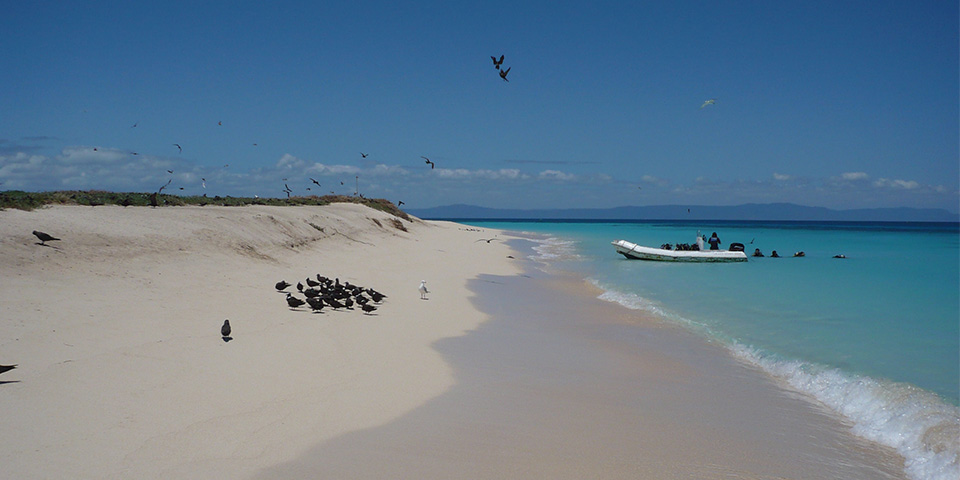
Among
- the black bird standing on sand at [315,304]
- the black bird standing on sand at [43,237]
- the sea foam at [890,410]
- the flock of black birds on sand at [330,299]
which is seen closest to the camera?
Answer: the sea foam at [890,410]

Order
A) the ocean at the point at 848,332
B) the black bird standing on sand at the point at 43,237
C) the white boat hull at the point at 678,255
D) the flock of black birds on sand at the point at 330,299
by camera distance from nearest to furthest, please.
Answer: the ocean at the point at 848,332 → the black bird standing on sand at the point at 43,237 → the flock of black birds on sand at the point at 330,299 → the white boat hull at the point at 678,255

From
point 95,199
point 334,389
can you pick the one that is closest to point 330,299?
point 334,389

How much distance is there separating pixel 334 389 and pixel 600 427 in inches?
116

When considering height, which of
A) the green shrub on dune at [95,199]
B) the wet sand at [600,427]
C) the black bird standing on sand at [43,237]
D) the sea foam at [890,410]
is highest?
the green shrub on dune at [95,199]

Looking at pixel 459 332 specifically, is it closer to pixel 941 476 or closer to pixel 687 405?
pixel 687 405

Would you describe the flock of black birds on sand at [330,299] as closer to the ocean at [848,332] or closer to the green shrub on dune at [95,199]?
the ocean at [848,332]

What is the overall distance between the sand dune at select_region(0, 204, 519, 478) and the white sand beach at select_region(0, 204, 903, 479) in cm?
3

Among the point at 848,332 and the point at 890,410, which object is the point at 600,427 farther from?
the point at 848,332

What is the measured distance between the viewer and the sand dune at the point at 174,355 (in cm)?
430

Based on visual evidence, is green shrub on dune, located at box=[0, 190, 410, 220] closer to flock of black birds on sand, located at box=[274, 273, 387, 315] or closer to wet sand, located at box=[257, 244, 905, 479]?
flock of black birds on sand, located at box=[274, 273, 387, 315]

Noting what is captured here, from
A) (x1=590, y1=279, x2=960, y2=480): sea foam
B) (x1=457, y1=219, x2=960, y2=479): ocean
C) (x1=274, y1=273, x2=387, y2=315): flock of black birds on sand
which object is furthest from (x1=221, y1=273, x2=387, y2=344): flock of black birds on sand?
(x1=590, y1=279, x2=960, y2=480): sea foam

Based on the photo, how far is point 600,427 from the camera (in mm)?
5391

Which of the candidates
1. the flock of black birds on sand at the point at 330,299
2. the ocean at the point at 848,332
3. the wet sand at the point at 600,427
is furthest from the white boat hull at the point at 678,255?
the flock of black birds on sand at the point at 330,299

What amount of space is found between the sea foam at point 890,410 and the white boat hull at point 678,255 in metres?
20.3
